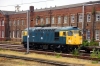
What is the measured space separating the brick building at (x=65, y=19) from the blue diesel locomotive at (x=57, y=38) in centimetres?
913

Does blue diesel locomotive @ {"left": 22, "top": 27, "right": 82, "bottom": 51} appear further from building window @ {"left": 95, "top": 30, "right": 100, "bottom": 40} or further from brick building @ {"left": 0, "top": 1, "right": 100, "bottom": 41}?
building window @ {"left": 95, "top": 30, "right": 100, "bottom": 40}

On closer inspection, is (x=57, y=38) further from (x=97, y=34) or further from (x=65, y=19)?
(x=65, y=19)

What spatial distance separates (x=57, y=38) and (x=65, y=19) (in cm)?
1912

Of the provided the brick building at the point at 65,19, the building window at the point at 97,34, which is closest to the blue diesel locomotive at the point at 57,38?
the brick building at the point at 65,19

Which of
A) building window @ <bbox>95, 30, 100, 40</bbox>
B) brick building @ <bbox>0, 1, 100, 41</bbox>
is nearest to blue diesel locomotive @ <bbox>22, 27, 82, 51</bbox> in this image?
brick building @ <bbox>0, 1, 100, 41</bbox>

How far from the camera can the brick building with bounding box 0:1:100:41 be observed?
4497 centimetres

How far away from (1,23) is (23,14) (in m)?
10.3

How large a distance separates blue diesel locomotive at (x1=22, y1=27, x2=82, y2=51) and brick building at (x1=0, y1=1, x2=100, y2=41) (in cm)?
913

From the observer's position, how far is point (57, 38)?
32.7 m

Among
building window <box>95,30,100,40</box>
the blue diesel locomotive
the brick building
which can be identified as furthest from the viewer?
the brick building

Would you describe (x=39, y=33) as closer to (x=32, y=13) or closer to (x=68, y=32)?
(x=68, y=32)

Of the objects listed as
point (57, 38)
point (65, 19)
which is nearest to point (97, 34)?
point (65, 19)

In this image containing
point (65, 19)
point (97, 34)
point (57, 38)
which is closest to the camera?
point (57, 38)

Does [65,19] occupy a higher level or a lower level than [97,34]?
higher
